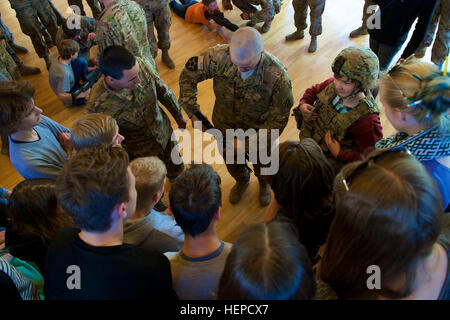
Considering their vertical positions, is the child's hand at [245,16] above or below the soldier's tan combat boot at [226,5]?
below

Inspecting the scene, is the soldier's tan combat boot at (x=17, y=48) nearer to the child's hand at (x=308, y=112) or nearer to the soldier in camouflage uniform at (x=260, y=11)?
the soldier in camouflage uniform at (x=260, y=11)

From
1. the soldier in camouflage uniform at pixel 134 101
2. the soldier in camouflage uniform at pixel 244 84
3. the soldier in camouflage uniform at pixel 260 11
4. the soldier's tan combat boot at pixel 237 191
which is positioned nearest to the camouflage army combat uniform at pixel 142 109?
the soldier in camouflage uniform at pixel 134 101

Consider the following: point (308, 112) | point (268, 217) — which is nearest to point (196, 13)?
point (308, 112)

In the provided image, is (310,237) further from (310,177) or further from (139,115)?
(139,115)

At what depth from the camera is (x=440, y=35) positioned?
10.9 ft

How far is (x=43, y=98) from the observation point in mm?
3814

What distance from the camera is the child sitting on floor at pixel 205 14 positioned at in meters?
4.25

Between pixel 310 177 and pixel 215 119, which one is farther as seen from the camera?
pixel 215 119

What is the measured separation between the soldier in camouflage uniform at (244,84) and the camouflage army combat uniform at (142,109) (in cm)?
20

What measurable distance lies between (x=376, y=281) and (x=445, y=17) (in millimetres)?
3313

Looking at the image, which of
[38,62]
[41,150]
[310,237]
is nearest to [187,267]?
[310,237]

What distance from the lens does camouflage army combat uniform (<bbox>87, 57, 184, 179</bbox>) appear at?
2117 millimetres
